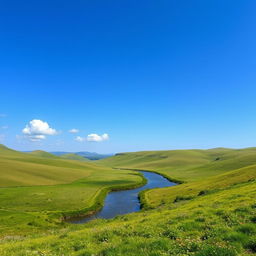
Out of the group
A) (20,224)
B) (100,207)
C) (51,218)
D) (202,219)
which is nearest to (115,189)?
(100,207)

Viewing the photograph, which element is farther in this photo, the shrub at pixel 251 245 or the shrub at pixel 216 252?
the shrub at pixel 251 245

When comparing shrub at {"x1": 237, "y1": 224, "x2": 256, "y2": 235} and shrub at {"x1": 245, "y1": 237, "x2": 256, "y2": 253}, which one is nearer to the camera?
shrub at {"x1": 245, "y1": 237, "x2": 256, "y2": 253}

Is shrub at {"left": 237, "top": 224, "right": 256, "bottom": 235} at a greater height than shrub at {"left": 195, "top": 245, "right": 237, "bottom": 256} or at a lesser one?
lesser

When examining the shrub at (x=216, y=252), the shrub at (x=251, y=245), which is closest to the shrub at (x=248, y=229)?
the shrub at (x=251, y=245)

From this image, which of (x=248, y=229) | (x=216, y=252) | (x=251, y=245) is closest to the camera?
(x=216, y=252)

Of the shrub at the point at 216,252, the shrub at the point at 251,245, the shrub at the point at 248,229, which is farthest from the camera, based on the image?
the shrub at the point at 248,229

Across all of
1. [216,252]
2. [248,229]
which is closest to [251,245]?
[248,229]

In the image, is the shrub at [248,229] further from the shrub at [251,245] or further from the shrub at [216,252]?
the shrub at [216,252]

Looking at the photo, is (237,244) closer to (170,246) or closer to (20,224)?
(170,246)

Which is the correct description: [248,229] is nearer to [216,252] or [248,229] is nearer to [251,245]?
[251,245]

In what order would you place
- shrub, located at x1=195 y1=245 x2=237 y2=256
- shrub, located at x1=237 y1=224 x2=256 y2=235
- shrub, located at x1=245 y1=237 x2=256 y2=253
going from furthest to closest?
shrub, located at x1=237 y1=224 x2=256 y2=235 < shrub, located at x1=245 y1=237 x2=256 y2=253 < shrub, located at x1=195 y1=245 x2=237 y2=256

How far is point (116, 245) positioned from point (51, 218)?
145 feet

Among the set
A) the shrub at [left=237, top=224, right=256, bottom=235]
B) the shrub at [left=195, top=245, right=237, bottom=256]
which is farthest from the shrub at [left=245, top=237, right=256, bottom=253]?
the shrub at [left=195, top=245, right=237, bottom=256]

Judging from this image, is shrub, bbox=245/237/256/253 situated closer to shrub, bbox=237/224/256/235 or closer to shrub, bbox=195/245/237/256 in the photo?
shrub, bbox=237/224/256/235
